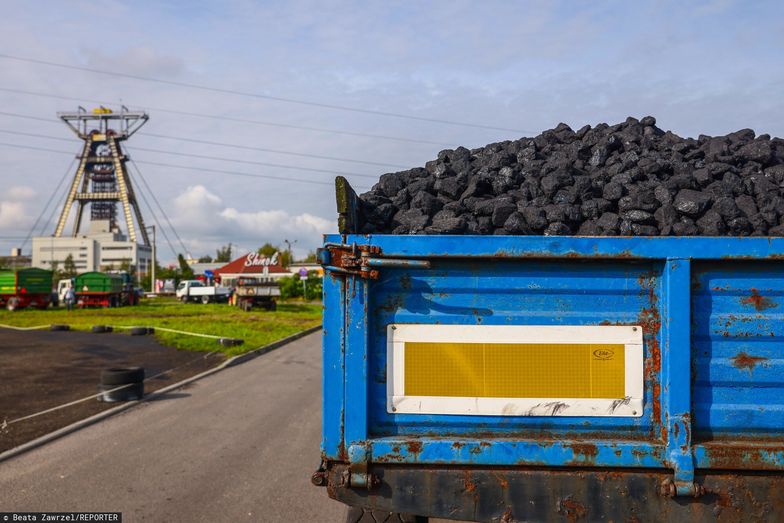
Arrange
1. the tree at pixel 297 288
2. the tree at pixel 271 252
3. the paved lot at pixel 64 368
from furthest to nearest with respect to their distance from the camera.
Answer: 1. the tree at pixel 271 252
2. the tree at pixel 297 288
3. the paved lot at pixel 64 368

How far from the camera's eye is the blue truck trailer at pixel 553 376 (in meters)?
2.66

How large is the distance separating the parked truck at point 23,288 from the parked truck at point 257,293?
40.1 ft

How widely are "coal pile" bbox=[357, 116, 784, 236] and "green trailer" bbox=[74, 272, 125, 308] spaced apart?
41918mm

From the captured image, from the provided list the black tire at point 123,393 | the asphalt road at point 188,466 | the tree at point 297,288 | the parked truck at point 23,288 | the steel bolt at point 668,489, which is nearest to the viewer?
the steel bolt at point 668,489

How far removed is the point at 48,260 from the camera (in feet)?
445

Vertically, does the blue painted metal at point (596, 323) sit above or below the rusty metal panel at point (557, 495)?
above

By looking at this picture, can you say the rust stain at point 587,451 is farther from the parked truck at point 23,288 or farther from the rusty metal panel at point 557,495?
the parked truck at point 23,288

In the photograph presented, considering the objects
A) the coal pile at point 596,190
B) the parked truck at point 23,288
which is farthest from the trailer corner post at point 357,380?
the parked truck at point 23,288

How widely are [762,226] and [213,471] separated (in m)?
5.42

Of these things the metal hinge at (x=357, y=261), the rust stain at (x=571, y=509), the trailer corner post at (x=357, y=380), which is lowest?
the rust stain at (x=571, y=509)

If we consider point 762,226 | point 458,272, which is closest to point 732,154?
point 762,226

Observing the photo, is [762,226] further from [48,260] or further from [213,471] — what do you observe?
[48,260]

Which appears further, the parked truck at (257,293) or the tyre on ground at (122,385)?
the parked truck at (257,293)

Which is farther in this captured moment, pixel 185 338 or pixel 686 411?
pixel 185 338
